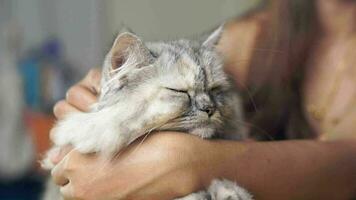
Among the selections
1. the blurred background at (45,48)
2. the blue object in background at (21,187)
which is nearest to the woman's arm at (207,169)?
the blurred background at (45,48)

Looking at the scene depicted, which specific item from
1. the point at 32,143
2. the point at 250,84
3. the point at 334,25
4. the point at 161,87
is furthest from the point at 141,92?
the point at 32,143

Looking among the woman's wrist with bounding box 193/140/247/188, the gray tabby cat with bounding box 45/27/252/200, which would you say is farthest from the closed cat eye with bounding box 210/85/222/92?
the woman's wrist with bounding box 193/140/247/188

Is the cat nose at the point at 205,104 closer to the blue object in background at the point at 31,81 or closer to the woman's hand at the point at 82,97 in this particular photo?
the woman's hand at the point at 82,97

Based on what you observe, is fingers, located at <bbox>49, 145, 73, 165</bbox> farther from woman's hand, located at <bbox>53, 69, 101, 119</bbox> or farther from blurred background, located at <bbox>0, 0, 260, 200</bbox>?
blurred background, located at <bbox>0, 0, 260, 200</bbox>

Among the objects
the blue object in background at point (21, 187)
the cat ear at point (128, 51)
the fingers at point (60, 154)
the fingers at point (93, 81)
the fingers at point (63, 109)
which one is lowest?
the blue object in background at point (21, 187)

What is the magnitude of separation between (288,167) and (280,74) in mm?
335

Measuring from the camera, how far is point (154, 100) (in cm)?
104

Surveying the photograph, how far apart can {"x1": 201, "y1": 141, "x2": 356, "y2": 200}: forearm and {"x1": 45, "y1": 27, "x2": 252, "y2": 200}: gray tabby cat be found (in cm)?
4

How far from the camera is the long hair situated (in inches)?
53.9

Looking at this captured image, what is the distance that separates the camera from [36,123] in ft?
8.66

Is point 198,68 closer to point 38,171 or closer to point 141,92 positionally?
point 141,92

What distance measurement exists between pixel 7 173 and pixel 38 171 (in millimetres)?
144

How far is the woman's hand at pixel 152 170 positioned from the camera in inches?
40.6

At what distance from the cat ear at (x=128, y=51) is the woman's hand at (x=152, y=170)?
15cm
